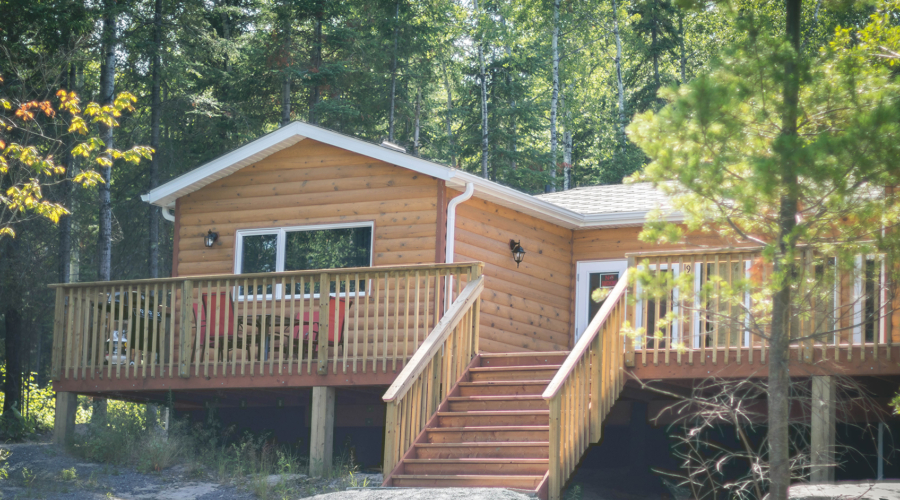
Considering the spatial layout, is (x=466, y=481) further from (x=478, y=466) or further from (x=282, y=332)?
(x=282, y=332)

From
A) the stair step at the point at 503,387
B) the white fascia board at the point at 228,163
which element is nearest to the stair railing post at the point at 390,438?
the stair step at the point at 503,387

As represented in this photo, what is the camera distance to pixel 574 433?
8.44 metres

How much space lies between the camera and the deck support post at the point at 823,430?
8.60 metres

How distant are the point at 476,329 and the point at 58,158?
11762mm

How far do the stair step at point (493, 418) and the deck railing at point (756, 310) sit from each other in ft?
3.98

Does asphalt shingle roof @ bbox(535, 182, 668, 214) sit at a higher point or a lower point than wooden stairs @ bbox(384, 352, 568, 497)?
higher

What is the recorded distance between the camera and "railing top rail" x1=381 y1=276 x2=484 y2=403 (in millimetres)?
8914

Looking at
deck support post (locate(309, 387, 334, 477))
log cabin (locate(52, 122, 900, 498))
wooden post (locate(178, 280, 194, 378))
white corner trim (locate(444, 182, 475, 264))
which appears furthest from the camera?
white corner trim (locate(444, 182, 475, 264))

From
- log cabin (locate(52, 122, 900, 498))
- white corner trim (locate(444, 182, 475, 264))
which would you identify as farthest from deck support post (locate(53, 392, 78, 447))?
white corner trim (locate(444, 182, 475, 264))

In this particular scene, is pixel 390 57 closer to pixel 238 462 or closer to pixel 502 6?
pixel 502 6

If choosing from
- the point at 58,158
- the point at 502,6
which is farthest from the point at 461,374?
the point at 502,6

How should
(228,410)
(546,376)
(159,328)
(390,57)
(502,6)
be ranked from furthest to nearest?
(502,6) → (390,57) → (228,410) → (159,328) → (546,376)

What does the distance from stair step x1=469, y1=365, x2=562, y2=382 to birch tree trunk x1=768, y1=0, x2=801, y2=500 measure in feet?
11.7

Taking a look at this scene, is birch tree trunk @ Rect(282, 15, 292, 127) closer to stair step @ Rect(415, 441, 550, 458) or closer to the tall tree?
stair step @ Rect(415, 441, 550, 458)
